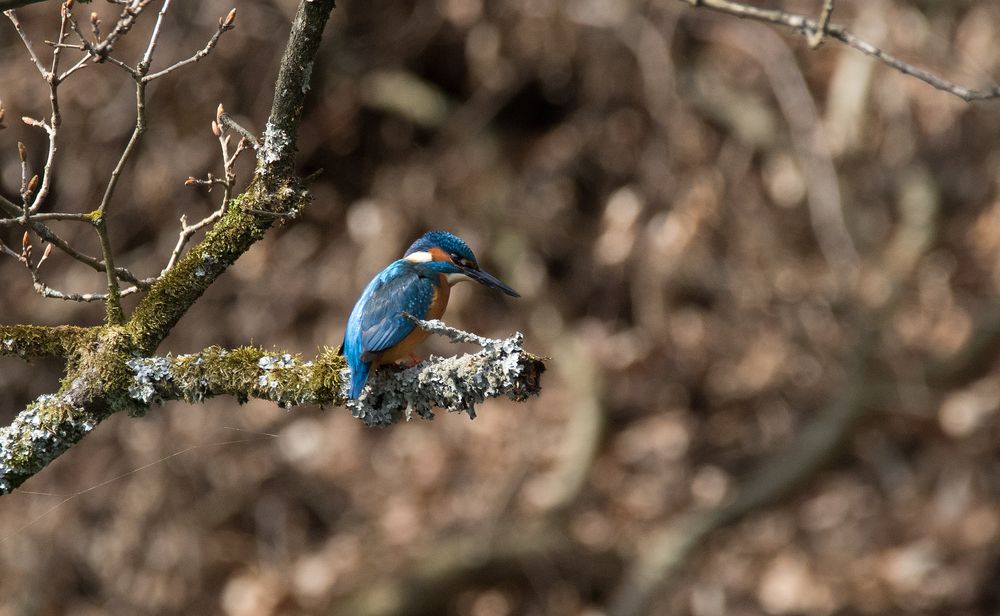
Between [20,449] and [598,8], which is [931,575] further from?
[20,449]

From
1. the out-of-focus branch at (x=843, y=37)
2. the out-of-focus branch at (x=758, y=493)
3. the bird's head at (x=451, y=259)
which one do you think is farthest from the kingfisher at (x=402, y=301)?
the out-of-focus branch at (x=758, y=493)

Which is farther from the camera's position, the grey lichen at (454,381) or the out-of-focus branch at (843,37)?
the out-of-focus branch at (843,37)

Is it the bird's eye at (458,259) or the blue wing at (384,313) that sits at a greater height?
the bird's eye at (458,259)

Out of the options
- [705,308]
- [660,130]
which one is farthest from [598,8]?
[705,308]

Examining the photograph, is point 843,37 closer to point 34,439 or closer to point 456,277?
point 456,277

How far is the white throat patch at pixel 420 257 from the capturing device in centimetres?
273

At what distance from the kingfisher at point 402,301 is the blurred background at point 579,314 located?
3.59 meters

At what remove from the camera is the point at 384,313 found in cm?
231

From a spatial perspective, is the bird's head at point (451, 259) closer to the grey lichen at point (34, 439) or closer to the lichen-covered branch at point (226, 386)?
the lichen-covered branch at point (226, 386)

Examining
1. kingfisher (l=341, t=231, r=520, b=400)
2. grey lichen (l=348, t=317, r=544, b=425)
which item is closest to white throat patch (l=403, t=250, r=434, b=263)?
kingfisher (l=341, t=231, r=520, b=400)

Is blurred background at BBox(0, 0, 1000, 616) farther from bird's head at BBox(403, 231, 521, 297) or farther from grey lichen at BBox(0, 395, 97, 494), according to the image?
grey lichen at BBox(0, 395, 97, 494)

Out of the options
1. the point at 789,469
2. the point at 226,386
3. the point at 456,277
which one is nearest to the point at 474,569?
the point at 789,469

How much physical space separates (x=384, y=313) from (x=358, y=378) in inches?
13.7

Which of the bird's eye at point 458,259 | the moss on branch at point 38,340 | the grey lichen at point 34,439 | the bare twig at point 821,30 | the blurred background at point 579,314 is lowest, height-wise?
the grey lichen at point 34,439
